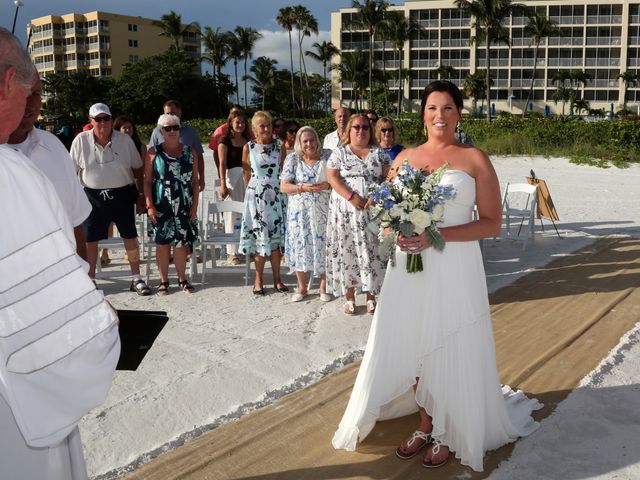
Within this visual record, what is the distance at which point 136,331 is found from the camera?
229 centimetres

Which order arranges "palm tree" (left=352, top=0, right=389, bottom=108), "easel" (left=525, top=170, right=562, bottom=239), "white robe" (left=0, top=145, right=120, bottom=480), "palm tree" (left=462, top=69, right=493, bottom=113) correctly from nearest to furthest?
"white robe" (left=0, top=145, right=120, bottom=480)
"easel" (left=525, top=170, right=562, bottom=239)
"palm tree" (left=352, top=0, right=389, bottom=108)
"palm tree" (left=462, top=69, right=493, bottom=113)

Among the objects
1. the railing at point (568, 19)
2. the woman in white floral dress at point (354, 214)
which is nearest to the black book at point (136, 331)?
the woman in white floral dress at point (354, 214)

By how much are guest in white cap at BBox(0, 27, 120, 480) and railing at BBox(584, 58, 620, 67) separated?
8040 centimetres

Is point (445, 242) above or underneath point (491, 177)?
underneath

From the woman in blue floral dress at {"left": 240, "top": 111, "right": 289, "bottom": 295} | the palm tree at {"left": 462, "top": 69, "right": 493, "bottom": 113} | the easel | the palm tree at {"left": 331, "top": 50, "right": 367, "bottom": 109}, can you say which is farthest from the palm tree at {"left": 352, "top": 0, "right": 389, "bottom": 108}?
the woman in blue floral dress at {"left": 240, "top": 111, "right": 289, "bottom": 295}

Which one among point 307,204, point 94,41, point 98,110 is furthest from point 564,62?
point 98,110

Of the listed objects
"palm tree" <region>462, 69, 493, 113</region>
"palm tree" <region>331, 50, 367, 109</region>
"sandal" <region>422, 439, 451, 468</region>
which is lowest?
"sandal" <region>422, 439, 451, 468</region>

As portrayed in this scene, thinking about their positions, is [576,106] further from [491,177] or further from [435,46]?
[491,177]

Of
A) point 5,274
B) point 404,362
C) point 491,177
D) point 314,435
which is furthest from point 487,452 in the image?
point 5,274

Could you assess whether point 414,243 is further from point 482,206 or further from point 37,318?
point 37,318

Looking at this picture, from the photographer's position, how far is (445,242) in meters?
3.62

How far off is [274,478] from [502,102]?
7828 centimetres

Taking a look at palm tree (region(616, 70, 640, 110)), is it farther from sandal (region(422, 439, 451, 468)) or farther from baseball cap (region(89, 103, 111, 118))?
sandal (region(422, 439, 451, 468))

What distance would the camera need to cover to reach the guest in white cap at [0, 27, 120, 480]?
63.6 inches
